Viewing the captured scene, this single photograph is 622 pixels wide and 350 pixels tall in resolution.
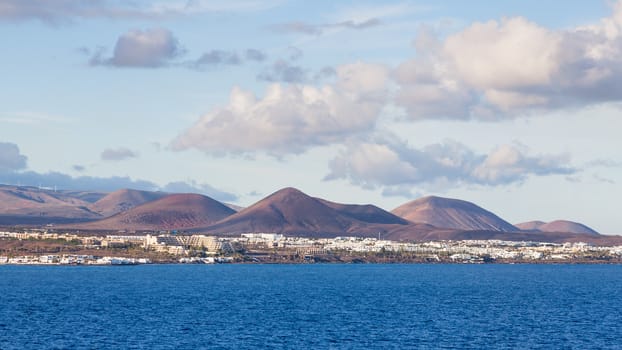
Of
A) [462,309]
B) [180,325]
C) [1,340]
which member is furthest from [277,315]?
[1,340]

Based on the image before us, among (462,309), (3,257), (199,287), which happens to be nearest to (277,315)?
(462,309)

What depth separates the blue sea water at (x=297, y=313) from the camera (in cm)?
7794

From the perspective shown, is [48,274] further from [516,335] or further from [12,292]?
[516,335]

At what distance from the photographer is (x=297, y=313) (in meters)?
99.4

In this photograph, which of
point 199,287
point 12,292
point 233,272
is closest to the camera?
point 12,292

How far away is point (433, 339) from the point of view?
3147 inches

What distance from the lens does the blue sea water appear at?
256 ft

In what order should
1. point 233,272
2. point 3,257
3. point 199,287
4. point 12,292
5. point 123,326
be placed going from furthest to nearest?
point 3,257
point 233,272
point 199,287
point 12,292
point 123,326

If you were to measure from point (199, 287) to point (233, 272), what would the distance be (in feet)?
153

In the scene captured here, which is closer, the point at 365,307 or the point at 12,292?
the point at 365,307

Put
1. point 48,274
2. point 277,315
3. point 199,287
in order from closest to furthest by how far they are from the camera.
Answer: point 277,315 → point 199,287 → point 48,274

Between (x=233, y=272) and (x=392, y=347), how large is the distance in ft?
353

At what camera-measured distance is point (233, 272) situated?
181125 mm

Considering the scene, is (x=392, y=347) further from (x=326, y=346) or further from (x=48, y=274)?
(x=48, y=274)
